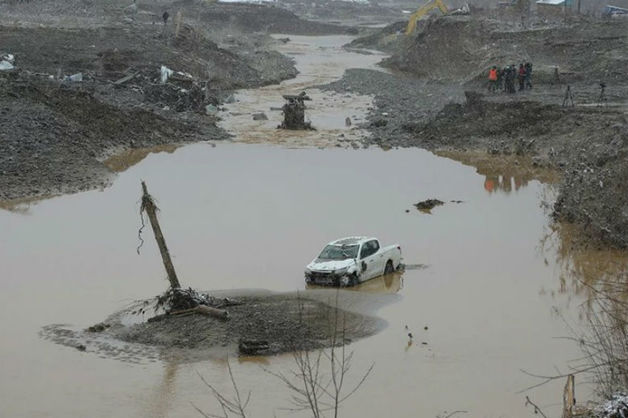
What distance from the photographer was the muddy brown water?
17219mm

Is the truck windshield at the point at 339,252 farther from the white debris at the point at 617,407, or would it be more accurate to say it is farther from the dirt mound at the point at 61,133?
the dirt mound at the point at 61,133

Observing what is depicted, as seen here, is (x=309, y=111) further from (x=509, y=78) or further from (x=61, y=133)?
(x=61, y=133)

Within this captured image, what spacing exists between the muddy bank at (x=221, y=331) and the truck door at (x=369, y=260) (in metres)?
2.18

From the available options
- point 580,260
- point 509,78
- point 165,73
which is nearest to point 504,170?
point 580,260

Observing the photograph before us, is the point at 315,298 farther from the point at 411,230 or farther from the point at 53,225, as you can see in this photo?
the point at 53,225

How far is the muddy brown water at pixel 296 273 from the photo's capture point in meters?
17.2

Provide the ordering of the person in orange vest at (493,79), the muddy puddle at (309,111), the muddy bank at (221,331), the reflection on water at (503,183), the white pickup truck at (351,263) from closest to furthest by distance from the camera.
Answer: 1. the muddy bank at (221,331)
2. the white pickup truck at (351,263)
3. the reflection on water at (503,183)
4. the muddy puddle at (309,111)
5. the person in orange vest at (493,79)

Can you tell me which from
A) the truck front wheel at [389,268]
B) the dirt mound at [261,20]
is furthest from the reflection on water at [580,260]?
the dirt mound at [261,20]

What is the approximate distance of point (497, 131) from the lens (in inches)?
1742

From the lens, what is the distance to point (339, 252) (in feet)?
76.9

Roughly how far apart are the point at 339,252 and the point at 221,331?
→ 4925 mm

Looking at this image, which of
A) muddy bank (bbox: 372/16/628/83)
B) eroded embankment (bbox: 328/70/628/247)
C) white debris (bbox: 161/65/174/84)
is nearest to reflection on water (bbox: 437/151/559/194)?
eroded embankment (bbox: 328/70/628/247)

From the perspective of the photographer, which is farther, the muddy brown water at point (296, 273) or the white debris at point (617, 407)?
the muddy brown water at point (296, 273)

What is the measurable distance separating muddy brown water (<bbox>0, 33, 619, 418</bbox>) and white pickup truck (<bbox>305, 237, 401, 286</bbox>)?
43cm
